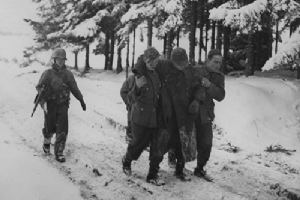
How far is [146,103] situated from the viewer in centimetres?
723

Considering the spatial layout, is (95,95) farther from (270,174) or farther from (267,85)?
(270,174)

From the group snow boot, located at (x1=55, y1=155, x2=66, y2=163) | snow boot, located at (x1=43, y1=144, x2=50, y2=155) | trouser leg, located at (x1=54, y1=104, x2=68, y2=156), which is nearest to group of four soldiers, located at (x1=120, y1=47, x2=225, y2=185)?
snow boot, located at (x1=55, y1=155, x2=66, y2=163)

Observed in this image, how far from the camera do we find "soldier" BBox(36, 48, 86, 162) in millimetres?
8734

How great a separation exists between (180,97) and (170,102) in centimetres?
17

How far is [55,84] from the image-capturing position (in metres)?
8.72

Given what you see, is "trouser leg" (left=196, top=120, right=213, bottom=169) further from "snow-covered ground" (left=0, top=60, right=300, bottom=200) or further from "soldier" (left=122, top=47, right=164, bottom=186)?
"soldier" (left=122, top=47, right=164, bottom=186)

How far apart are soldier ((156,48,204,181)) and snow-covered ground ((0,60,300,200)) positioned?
0.76 meters

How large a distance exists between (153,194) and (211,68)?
2.18 m

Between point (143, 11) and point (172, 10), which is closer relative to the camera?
point (172, 10)

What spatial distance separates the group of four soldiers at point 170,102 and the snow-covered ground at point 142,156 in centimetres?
60

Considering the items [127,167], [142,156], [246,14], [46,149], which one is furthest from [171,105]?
[246,14]

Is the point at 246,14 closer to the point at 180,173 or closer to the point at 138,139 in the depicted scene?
the point at 180,173

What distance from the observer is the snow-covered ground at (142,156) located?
7016 millimetres


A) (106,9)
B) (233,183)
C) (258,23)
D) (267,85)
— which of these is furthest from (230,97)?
(106,9)
